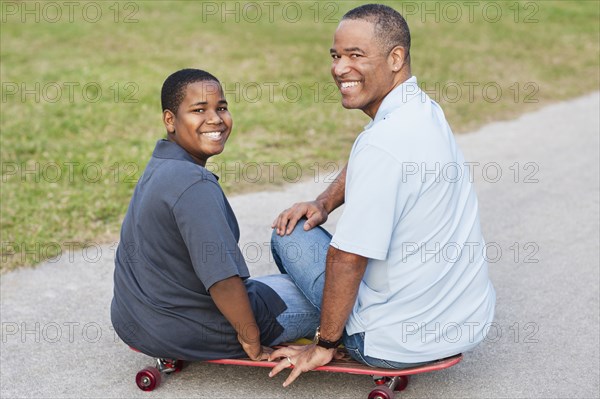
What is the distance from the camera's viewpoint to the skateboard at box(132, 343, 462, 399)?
360 cm

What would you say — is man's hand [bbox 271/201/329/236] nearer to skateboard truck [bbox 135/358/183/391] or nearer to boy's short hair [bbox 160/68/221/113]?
boy's short hair [bbox 160/68/221/113]

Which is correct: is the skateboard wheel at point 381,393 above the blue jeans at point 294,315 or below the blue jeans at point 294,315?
below

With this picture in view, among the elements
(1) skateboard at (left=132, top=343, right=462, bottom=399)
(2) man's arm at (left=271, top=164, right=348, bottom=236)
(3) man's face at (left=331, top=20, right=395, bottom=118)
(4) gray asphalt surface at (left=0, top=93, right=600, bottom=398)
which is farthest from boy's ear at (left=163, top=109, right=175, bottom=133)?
(4) gray asphalt surface at (left=0, top=93, right=600, bottom=398)

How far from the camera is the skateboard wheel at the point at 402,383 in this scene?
12.4 ft

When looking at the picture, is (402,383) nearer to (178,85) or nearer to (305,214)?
(305,214)

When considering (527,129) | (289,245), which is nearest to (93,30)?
(527,129)

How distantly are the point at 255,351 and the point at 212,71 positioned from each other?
6789 millimetres

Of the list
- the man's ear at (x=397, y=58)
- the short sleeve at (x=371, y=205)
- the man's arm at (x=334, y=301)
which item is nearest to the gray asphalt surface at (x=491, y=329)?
the man's arm at (x=334, y=301)

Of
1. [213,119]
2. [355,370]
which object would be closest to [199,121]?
[213,119]

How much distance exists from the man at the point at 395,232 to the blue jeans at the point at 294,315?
0.53 ft

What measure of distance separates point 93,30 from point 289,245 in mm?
8889

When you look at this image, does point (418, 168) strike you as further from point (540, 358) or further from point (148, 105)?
point (148, 105)

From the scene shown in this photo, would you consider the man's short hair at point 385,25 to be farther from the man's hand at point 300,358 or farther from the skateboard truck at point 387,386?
the skateboard truck at point 387,386

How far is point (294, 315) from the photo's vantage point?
3838 millimetres
